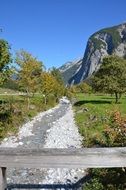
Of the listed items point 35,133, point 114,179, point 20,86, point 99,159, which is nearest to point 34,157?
point 99,159

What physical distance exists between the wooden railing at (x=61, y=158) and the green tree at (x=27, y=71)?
167ft

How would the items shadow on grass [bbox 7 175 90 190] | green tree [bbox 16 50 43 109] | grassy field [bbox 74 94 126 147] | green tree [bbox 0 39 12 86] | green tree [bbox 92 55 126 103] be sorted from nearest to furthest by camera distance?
shadow on grass [bbox 7 175 90 190]
grassy field [bbox 74 94 126 147]
green tree [bbox 0 39 12 86]
green tree [bbox 16 50 43 109]
green tree [bbox 92 55 126 103]

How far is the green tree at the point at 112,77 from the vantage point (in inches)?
3150

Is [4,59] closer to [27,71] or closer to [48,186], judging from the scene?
[48,186]

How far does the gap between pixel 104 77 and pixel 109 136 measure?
70.4 m

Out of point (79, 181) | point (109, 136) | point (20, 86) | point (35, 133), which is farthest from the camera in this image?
point (20, 86)

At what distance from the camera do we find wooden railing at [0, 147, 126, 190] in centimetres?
721

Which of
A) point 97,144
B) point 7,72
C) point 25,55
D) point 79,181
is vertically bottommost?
point 79,181

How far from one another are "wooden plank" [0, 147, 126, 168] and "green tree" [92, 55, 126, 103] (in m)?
72.8

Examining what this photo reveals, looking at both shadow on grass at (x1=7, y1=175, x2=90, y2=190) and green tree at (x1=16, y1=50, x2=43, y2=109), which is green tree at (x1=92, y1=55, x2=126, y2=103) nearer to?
green tree at (x1=16, y1=50, x2=43, y2=109)

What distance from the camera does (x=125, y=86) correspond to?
265 feet

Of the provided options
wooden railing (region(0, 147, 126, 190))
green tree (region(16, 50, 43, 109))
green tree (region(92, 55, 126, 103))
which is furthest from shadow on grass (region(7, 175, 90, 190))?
green tree (region(92, 55, 126, 103))

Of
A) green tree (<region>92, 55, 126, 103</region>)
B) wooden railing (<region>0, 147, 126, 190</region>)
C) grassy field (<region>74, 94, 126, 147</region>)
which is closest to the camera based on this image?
wooden railing (<region>0, 147, 126, 190</region>)

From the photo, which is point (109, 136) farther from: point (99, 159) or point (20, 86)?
point (20, 86)
